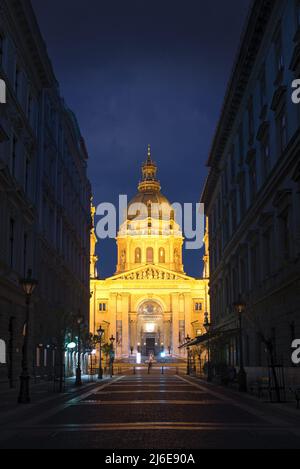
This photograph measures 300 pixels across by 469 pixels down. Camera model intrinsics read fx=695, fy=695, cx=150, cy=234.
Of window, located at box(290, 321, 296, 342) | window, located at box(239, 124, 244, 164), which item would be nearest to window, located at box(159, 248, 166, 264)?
window, located at box(239, 124, 244, 164)

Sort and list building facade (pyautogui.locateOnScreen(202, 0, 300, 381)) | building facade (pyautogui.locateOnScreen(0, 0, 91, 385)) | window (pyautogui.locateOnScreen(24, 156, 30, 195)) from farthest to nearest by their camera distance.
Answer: window (pyautogui.locateOnScreen(24, 156, 30, 195))
building facade (pyautogui.locateOnScreen(0, 0, 91, 385))
building facade (pyautogui.locateOnScreen(202, 0, 300, 381))

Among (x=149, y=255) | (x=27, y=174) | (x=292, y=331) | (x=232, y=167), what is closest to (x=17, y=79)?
(x=27, y=174)

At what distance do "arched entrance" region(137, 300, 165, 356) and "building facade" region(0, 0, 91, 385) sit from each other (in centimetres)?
8010

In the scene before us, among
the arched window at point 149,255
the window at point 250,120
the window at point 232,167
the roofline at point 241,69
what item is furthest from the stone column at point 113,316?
the window at point 250,120

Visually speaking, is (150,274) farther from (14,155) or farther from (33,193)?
(14,155)

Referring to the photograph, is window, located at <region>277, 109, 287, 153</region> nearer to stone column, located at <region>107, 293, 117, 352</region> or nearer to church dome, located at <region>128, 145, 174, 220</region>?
stone column, located at <region>107, 293, 117, 352</region>

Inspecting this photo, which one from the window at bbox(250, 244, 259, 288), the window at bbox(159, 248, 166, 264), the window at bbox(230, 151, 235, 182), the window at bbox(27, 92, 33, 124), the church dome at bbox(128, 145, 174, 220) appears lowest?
the window at bbox(250, 244, 259, 288)

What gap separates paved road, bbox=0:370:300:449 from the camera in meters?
12.9

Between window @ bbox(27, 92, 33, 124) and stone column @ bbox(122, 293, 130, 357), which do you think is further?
stone column @ bbox(122, 293, 130, 357)

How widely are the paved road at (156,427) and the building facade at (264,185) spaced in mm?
4852

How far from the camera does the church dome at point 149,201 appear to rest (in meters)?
161

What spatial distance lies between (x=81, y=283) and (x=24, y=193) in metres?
29.7

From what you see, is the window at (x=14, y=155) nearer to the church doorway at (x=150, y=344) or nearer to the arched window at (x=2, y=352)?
the arched window at (x=2, y=352)
